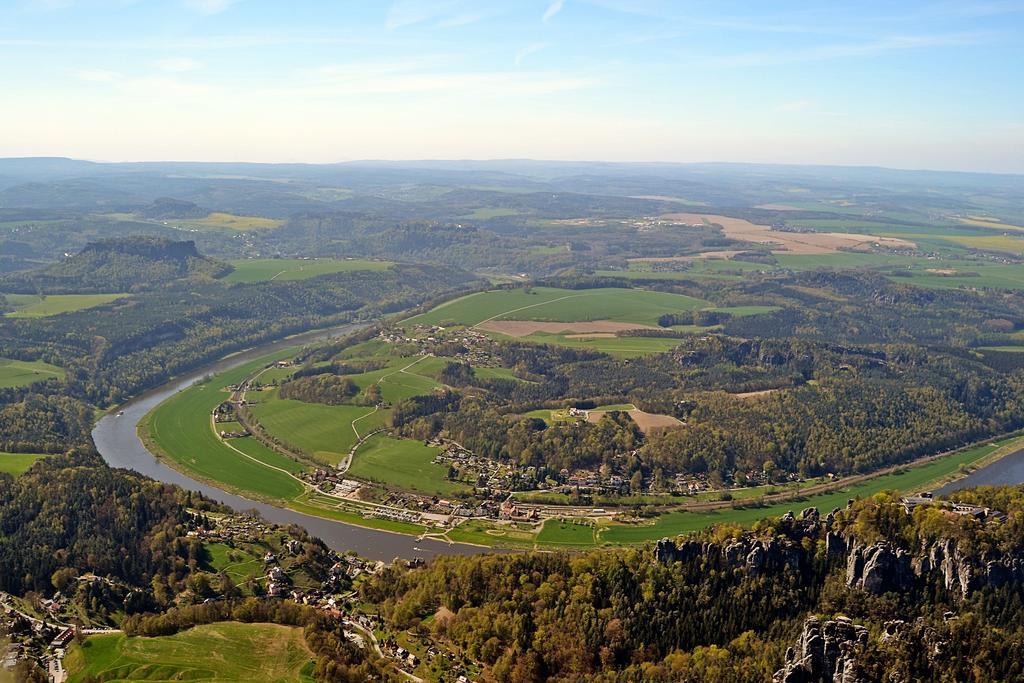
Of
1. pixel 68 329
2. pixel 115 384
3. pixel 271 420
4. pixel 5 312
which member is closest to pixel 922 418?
pixel 271 420

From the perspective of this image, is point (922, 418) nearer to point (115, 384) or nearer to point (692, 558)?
point (692, 558)

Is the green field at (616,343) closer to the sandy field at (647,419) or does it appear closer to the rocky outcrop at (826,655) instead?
the sandy field at (647,419)

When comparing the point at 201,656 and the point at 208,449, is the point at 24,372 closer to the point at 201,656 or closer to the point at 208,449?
the point at 208,449

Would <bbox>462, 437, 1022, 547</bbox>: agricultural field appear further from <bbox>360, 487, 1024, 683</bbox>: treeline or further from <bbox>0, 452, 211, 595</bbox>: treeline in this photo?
<bbox>0, 452, 211, 595</bbox>: treeline

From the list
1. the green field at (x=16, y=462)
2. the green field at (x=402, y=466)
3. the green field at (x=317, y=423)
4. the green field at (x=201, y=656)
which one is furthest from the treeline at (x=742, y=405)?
the green field at (x=201, y=656)

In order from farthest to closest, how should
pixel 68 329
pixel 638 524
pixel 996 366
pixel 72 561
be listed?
pixel 68 329 < pixel 996 366 < pixel 638 524 < pixel 72 561

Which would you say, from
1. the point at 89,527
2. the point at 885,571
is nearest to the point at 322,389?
the point at 89,527
